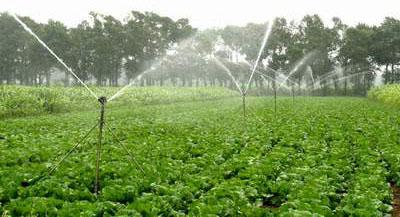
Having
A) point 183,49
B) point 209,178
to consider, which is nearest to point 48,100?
point 209,178

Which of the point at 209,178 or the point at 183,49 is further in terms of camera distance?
the point at 183,49

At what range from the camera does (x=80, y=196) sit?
7.18 meters

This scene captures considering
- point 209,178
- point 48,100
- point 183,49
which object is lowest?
point 209,178

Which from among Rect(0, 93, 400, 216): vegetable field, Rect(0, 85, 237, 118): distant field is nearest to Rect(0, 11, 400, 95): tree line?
Rect(0, 85, 237, 118): distant field

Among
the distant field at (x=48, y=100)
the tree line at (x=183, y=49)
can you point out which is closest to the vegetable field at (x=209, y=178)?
the distant field at (x=48, y=100)

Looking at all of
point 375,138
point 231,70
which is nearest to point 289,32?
point 231,70

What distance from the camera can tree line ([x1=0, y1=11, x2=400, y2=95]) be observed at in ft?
228

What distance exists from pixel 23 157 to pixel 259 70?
3075 inches

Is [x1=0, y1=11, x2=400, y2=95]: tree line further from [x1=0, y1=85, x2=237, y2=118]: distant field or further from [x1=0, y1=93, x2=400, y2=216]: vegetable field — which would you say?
[x1=0, y1=93, x2=400, y2=216]: vegetable field

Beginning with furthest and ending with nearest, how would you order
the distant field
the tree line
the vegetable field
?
the tree line, the distant field, the vegetable field

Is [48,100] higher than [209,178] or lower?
higher

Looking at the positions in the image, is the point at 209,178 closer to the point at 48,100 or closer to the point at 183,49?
the point at 48,100

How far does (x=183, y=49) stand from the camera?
8631cm

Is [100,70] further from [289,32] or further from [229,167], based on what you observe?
[229,167]
